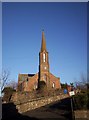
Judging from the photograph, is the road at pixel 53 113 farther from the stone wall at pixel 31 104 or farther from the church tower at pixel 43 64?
the church tower at pixel 43 64

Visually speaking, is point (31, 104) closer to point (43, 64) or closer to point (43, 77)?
point (43, 77)

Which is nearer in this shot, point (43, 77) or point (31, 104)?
point (31, 104)

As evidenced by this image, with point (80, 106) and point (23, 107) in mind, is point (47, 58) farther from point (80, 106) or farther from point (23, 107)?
point (80, 106)

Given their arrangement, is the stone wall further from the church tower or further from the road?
the church tower

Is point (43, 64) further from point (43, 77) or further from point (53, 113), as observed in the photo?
point (53, 113)

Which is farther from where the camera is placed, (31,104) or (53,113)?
(31,104)

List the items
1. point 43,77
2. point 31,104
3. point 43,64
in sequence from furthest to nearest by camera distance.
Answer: point 43,64
point 43,77
point 31,104

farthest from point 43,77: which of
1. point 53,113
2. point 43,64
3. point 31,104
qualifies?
point 53,113

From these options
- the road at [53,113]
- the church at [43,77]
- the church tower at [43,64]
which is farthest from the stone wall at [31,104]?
the church at [43,77]

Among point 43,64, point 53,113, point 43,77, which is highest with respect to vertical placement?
point 43,64

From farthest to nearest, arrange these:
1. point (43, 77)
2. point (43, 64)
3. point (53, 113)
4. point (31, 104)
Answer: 1. point (43, 64)
2. point (43, 77)
3. point (31, 104)
4. point (53, 113)

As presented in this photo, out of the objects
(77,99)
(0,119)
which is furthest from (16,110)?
(77,99)

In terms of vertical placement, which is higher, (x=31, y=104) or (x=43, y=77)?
(x=43, y=77)

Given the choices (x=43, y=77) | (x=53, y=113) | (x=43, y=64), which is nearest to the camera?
(x=53, y=113)
